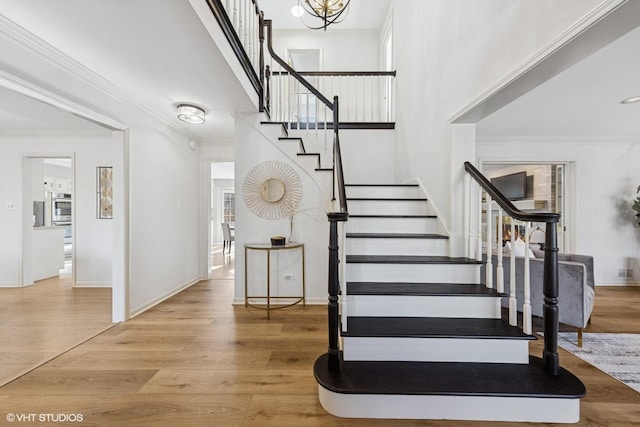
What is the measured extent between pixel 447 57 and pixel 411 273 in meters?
2.07

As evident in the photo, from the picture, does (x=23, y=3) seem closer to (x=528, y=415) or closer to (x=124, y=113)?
(x=124, y=113)

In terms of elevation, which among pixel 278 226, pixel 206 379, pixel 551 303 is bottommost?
pixel 206 379

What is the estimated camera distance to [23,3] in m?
1.66

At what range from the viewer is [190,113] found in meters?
3.29

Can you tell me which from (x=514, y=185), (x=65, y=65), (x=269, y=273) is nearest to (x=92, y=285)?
(x=269, y=273)

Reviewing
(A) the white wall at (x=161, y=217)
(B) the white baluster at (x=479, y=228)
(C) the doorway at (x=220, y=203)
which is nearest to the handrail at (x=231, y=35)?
(A) the white wall at (x=161, y=217)

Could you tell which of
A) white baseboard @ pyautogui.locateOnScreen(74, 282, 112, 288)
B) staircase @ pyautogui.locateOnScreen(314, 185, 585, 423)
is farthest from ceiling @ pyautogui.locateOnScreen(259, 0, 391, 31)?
white baseboard @ pyautogui.locateOnScreen(74, 282, 112, 288)

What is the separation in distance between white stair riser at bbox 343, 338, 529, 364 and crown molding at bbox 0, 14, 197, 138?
9.61ft

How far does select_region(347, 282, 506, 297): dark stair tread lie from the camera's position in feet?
7.03

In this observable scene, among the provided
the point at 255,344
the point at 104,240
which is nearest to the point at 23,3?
the point at 255,344

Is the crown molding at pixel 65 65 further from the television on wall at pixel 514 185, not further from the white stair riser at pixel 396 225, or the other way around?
the television on wall at pixel 514 185

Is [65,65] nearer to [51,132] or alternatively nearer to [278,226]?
[278,226]

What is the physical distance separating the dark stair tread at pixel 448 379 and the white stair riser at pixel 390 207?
1754mm

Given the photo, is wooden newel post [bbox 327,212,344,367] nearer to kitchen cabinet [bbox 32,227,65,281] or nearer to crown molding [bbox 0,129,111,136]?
crown molding [bbox 0,129,111,136]
